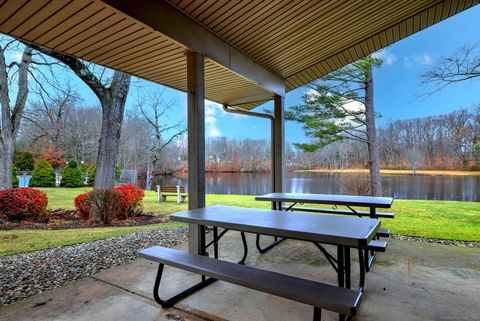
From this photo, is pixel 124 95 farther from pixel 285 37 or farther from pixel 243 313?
pixel 243 313

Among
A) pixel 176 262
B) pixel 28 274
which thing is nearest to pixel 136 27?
pixel 176 262

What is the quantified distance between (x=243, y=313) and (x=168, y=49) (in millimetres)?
2512

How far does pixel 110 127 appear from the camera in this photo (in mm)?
6738

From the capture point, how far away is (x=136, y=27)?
2.23m

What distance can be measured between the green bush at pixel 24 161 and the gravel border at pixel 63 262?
51.1 ft

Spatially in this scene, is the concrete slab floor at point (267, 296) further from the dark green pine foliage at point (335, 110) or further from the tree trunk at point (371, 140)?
the dark green pine foliage at point (335, 110)

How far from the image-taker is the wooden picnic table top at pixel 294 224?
1.61 metres

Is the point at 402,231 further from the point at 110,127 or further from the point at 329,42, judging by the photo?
the point at 110,127

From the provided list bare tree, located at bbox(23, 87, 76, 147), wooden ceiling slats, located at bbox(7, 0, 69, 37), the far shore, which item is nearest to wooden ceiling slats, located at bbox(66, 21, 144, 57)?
wooden ceiling slats, located at bbox(7, 0, 69, 37)

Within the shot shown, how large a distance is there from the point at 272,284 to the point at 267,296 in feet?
2.32

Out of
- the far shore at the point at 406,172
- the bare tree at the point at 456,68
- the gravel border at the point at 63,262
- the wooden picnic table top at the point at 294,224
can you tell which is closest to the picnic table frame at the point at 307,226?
the wooden picnic table top at the point at 294,224

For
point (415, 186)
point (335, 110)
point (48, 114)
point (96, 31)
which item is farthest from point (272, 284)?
point (415, 186)

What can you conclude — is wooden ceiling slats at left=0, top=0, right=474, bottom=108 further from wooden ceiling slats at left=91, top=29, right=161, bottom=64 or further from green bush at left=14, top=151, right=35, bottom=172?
green bush at left=14, top=151, right=35, bottom=172

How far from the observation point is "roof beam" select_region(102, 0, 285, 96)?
1992 mm
